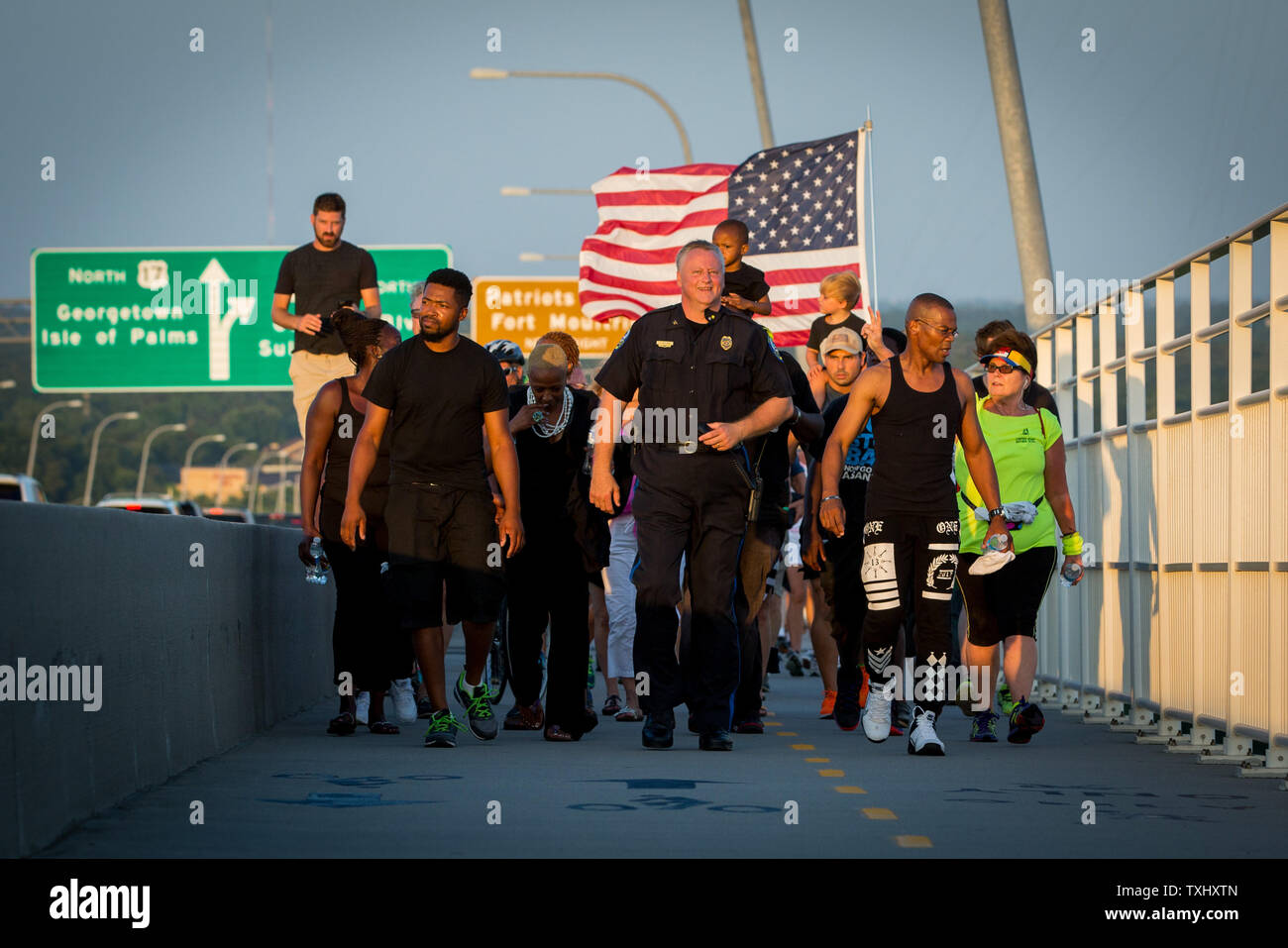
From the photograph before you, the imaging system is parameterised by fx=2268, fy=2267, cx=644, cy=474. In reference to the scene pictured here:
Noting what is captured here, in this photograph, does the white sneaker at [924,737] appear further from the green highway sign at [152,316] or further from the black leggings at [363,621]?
the green highway sign at [152,316]

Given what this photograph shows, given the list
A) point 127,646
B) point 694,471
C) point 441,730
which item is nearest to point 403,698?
point 441,730

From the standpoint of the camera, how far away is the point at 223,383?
32.7 m

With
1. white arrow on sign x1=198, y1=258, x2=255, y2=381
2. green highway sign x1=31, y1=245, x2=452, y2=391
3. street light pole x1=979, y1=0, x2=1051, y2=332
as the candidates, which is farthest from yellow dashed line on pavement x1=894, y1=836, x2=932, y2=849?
white arrow on sign x1=198, y1=258, x2=255, y2=381

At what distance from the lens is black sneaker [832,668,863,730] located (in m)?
12.8

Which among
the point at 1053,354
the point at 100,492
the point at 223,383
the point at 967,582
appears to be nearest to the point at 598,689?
the point at 1053,354

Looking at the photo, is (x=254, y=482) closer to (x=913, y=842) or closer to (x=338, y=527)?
(x=338, y=527)

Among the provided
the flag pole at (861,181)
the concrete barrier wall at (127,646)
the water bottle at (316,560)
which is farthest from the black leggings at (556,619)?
the flag pole at (861,181)

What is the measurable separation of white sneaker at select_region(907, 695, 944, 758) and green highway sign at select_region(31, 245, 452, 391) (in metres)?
22.9

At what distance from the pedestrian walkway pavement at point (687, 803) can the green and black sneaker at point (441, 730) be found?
108 mm

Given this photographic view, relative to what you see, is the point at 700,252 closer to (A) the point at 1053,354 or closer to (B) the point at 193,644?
(B) the point at 193,644

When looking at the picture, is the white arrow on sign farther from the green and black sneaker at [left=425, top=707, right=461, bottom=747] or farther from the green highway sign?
the green and black sneaker at [left=425, top=707, right=461, bottom=747]

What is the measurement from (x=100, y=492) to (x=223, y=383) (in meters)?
147

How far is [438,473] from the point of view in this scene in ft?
36.7

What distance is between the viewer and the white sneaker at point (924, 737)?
35.6 ft
